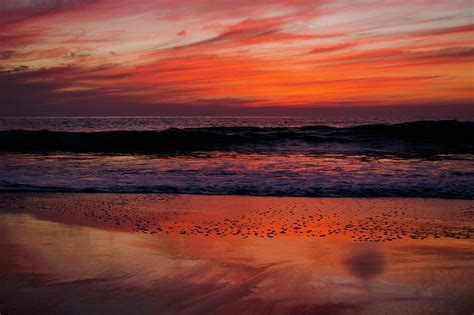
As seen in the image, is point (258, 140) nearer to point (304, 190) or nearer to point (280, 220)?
point (304, 190)

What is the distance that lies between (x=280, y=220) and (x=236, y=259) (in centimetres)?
206

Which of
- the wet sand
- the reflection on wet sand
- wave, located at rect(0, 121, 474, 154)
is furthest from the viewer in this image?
wave, located at rect(0, 121, 474, 154)

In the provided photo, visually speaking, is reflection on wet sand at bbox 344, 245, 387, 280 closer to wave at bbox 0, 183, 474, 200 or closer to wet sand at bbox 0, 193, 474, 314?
wet sand at bbox 0, 193, 474, 314

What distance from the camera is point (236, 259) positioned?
14.4 feet

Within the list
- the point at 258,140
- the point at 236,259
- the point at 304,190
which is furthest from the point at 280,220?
the point at 258,140

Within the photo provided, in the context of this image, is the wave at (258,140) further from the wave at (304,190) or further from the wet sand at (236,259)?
the wet sand at (236,259)

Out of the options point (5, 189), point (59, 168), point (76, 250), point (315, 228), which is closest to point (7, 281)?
point (76, 250)

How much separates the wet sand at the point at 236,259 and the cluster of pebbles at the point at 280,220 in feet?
0.05

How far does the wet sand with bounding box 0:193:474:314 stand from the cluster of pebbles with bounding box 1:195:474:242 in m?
0.02

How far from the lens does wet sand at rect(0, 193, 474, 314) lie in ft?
10.9

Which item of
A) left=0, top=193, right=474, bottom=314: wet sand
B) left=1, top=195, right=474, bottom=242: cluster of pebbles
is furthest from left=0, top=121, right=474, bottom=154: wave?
left=0, top=193, right=474, bottom=314: wet sand

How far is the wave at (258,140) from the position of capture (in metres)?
22.5

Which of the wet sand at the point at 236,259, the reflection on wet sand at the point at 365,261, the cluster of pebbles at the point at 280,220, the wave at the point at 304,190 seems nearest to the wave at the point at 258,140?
the wave at the point at 304,190

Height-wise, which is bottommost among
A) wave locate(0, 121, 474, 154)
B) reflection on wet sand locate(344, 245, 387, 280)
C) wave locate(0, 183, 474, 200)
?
reflection on wet sand locate(344, 245, 387, 280)
